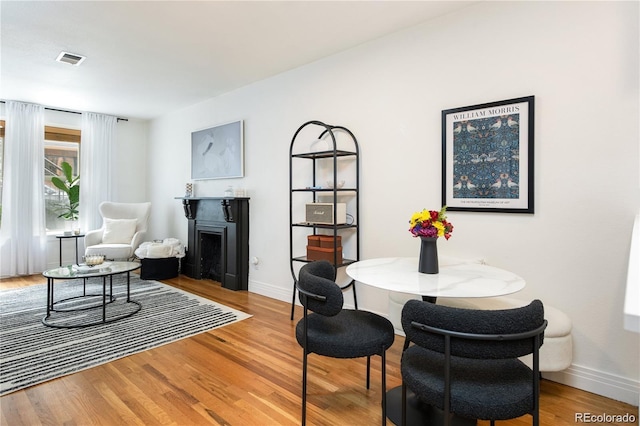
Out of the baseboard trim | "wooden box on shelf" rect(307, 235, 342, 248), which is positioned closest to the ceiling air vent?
"wooden box on shelf" rect(307, 235, 342, 248)

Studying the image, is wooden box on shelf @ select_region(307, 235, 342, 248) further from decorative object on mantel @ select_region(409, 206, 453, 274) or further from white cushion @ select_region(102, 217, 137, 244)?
white cushion @ select_region(102, 217, 137, 244)

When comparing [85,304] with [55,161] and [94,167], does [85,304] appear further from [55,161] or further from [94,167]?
[55,161]

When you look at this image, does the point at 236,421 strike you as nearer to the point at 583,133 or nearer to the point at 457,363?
the point at 457,363

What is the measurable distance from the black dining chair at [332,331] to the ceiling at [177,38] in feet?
6.75

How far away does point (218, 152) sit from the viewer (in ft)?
15.9

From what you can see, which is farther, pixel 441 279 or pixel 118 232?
pixel 118 232

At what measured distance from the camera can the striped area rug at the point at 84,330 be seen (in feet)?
7.82

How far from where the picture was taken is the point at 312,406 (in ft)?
6.42

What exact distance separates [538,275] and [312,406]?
5.50 ft

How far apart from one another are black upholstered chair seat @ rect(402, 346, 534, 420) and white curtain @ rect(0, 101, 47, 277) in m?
5.83

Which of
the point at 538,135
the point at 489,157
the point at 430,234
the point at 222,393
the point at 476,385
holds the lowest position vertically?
the point at 222,393

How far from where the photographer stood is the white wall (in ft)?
6.75

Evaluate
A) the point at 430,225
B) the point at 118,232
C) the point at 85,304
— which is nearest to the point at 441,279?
the point at 430,225

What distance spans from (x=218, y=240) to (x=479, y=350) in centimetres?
436
